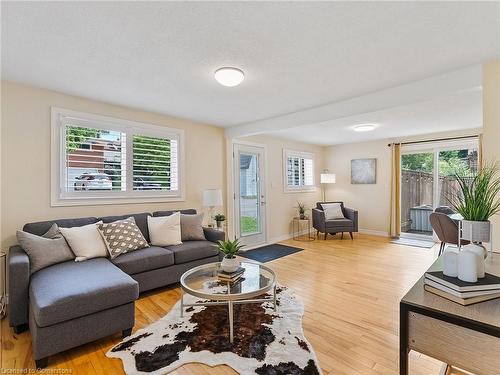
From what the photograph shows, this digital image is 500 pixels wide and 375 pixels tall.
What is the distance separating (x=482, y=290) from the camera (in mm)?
1084

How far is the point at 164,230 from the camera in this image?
3.29 metres

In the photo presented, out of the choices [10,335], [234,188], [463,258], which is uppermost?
[234,188]

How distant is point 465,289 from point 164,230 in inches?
119

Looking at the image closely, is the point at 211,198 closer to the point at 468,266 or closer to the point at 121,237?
the point at 121,237

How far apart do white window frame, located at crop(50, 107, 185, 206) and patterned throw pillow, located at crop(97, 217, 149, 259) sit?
1.65 feet

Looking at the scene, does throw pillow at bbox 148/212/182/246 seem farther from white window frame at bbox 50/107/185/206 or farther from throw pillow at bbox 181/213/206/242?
white window frame at bbox 50/107/185/206

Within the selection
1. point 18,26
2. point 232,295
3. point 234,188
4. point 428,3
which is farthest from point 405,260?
point 18,26

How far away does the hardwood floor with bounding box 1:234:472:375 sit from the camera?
1.73 metres

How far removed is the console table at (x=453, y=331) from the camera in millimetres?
890

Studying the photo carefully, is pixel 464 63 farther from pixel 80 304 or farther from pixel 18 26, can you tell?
pixel 80 304

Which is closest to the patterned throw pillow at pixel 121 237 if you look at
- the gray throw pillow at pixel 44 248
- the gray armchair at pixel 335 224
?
the gray throw pillow at pixel 44 248

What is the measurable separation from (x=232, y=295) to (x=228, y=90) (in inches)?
87.3

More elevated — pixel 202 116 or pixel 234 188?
pixel 202 116

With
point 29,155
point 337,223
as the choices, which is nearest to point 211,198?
point 29,155
